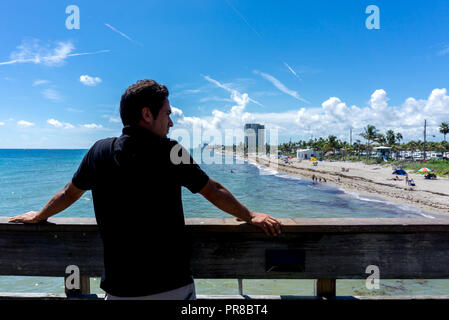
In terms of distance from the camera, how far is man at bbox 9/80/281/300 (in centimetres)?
137

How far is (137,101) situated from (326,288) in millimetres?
1806

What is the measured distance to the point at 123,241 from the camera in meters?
1.39

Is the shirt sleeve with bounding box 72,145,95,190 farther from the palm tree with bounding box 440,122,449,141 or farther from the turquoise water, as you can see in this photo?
the palm tree with bounding box 440,122,449,141

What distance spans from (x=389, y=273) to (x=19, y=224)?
255 centimetres

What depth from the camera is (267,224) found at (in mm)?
1748

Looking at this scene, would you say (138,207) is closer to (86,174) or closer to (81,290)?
(86,174)

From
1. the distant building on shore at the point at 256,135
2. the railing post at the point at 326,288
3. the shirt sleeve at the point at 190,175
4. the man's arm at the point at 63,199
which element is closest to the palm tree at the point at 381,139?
the distant building on shore at the point at 256,135

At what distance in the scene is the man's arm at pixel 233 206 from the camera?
1.53 metres

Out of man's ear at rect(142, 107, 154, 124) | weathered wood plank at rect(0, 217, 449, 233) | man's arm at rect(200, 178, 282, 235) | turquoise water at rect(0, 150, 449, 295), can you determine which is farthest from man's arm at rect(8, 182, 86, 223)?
turquoise water at rect(0, 150, 449, 295)

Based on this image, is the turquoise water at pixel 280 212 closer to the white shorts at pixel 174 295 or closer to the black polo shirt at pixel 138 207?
the white shorts at pixel 174 295

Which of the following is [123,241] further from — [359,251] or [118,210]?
[359,251]

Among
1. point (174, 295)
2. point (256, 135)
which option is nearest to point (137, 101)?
point (174, 295)

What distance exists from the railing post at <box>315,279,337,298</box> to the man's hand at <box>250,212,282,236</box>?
610 mm

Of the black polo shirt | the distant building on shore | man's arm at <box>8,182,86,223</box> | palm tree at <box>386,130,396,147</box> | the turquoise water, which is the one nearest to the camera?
the black polo shirt
